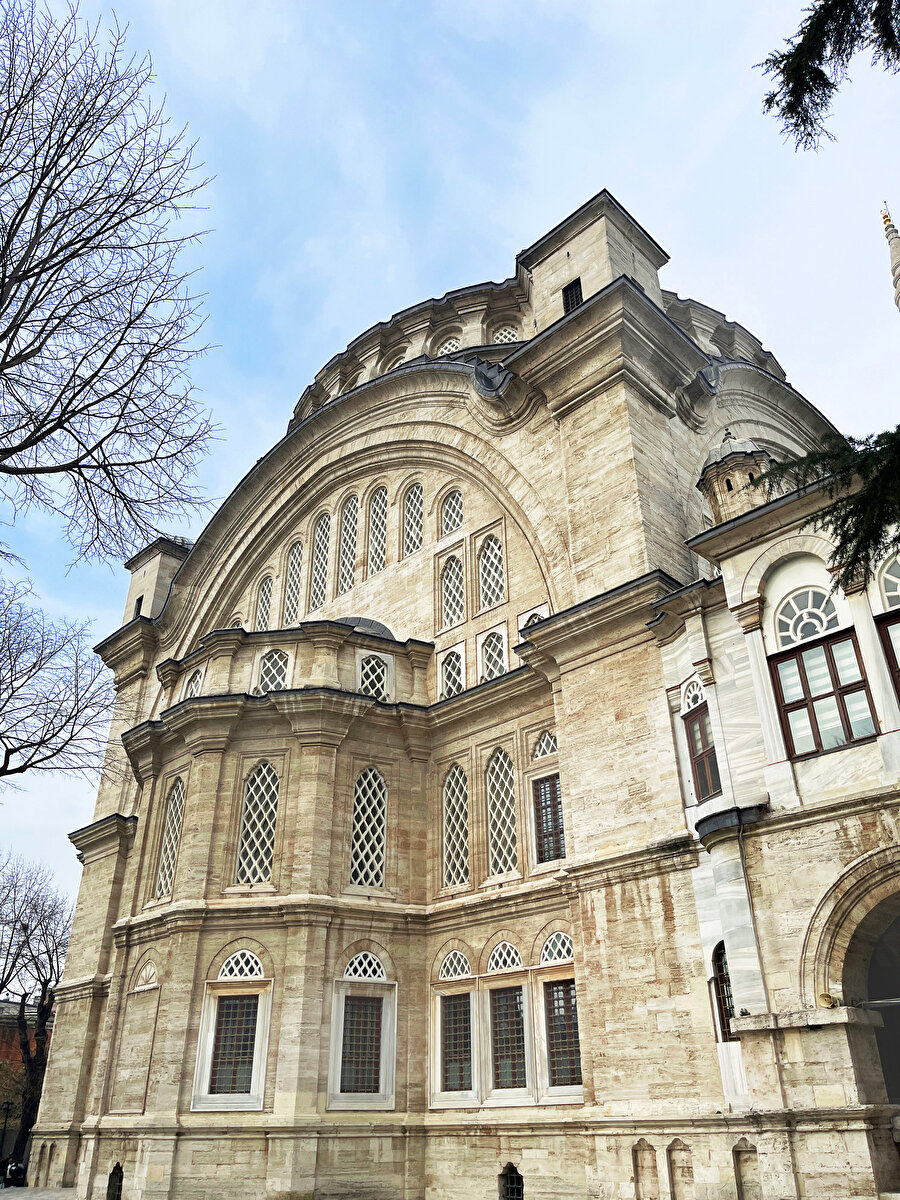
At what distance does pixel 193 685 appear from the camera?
2022 centimetres

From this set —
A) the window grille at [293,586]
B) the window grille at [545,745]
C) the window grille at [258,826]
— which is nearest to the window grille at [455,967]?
the window grille at [258,826]

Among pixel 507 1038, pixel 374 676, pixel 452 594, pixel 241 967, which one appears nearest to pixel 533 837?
pixel 507 1038

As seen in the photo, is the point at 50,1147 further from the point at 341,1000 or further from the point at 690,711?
the point at 690,711

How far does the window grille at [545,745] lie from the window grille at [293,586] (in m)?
9.57

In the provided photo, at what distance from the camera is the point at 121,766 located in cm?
2720

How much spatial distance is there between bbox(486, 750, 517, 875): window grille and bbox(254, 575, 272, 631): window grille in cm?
984

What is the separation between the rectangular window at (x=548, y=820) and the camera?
53.2ft

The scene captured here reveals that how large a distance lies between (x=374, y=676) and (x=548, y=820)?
501 centimetres

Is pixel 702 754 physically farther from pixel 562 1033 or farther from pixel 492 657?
pixel 492 657

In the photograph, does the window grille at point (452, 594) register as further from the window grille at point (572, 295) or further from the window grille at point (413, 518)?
the window grille at point (572, 295)

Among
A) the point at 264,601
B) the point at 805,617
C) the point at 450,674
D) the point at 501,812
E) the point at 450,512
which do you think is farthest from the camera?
the point at 264,601

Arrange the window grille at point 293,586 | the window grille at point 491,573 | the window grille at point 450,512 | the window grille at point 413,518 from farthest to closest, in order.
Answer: the window grille at point 293,586
the window grille at point 413,518
the window grille at point 450,512
the window grille at point 491,573

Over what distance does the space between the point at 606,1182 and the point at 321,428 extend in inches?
743

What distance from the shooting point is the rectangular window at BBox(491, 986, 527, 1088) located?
50.9ft
